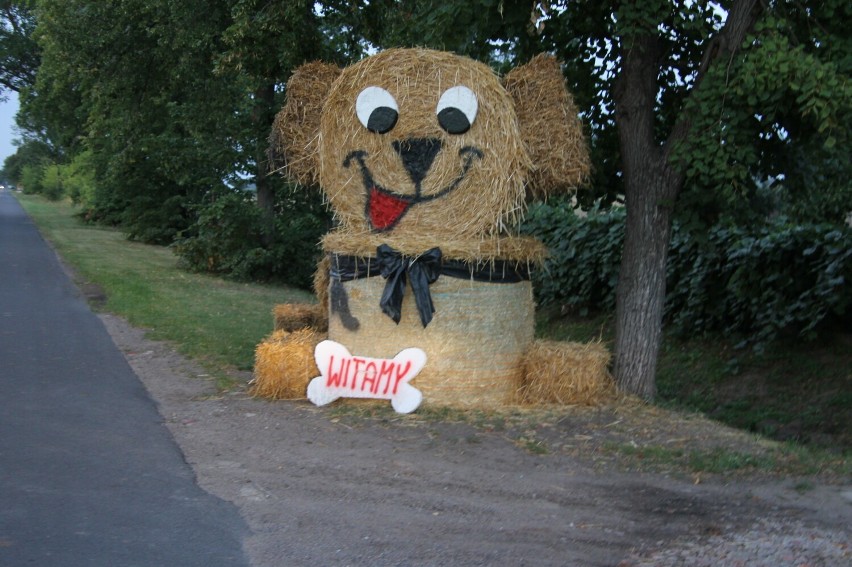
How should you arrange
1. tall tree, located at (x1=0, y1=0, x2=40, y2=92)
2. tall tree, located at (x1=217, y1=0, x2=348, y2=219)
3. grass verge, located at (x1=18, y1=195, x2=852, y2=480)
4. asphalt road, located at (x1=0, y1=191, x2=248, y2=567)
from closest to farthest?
asphalt road, located at (x1=0, y1=191, x2=248, y2=567) → grass verge, located at (x1=18, y1=195, x2=852, y2=480) → tall tree, located at (x1=217, y1=0, x2=348, y2=219) → tall tree, located at (x1=0, y1=0, x2=40, y2=92)

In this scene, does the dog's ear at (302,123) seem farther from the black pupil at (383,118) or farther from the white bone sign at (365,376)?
the white bone sign at (365,376)

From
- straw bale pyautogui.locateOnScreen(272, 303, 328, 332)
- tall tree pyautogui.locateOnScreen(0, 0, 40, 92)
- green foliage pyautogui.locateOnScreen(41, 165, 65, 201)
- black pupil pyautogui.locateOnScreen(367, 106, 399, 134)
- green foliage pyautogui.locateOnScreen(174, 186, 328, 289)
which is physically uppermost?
tall tree pyautogui.locateOnScreen(0, 0, 40, 92)

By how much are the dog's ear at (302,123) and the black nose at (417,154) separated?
859mm

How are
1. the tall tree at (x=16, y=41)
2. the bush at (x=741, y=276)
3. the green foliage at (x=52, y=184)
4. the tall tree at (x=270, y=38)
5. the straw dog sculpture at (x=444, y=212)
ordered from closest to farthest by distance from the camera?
the straw dog sculpture at (x=444, y=212)
the bush at (x=741, y=276)
the tall tree at (x=270, y=38)
the tall tree at (x=16, y=41)
the green foliage at (x=52, y=184)

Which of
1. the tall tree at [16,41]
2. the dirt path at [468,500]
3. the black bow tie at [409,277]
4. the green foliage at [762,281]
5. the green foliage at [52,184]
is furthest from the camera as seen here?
the green foliage at [52,184]

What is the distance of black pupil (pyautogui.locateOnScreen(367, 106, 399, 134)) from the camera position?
23.9ft

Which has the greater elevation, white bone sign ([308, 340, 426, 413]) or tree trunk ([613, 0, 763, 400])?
tree trunk ([613, 0, 763, 400])

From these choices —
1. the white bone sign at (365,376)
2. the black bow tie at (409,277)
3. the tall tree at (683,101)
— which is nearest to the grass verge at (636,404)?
the white bone sign at (365,376)

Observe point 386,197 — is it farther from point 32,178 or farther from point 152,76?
point 32,178

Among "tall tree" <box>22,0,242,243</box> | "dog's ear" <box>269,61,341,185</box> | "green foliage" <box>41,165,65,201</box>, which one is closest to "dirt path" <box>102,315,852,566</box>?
"dog's ear" <box>269,61,341,185</box>

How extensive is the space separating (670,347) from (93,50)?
1192cm

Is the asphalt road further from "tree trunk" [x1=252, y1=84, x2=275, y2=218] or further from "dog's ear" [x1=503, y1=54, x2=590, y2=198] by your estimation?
"tree trunk" [x1=252, y1=84, x2=275, y2=218]

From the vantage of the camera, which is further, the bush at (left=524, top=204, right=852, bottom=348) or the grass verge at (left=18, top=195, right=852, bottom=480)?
the bush at (left=524, top=204, right=852, bottom=348)

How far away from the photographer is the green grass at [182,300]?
32.5ft
